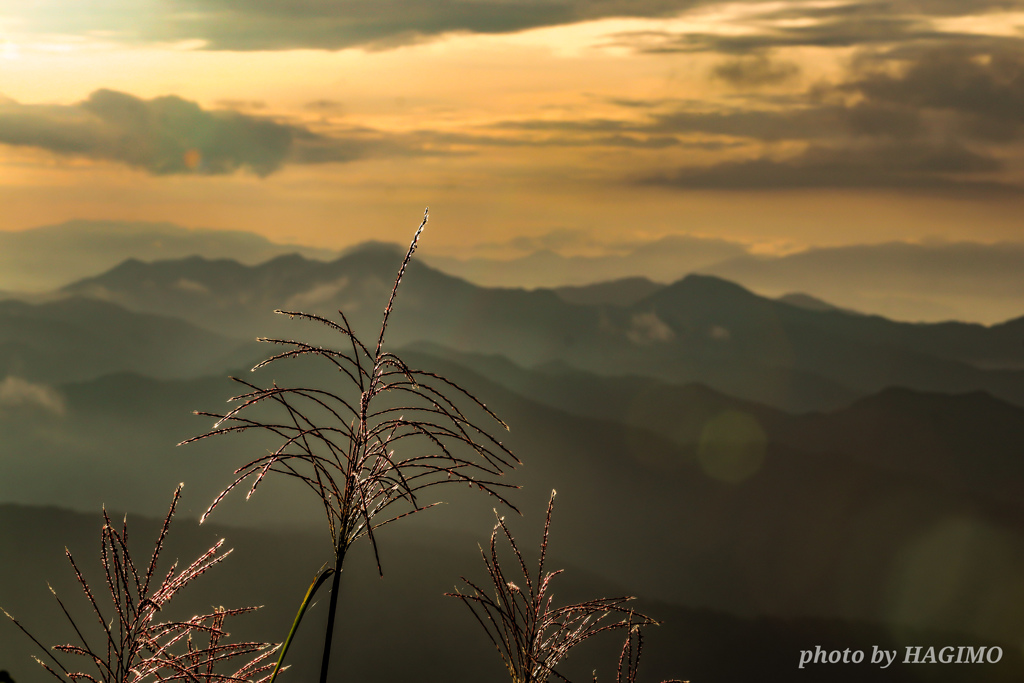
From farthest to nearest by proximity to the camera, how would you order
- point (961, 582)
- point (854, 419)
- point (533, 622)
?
point (854, 419), point (961, 582), point (533, 622)

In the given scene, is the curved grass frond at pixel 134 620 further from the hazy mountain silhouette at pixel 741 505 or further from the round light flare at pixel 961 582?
the round light flare at pixel 961 582

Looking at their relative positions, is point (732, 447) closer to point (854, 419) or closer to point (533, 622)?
point (854, 419)

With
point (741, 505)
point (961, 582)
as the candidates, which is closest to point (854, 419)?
point (741, 505)

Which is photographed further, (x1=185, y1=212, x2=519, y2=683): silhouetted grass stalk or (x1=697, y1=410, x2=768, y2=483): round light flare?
(x1=697, y1=410, x2=768, y2=483): round light flare

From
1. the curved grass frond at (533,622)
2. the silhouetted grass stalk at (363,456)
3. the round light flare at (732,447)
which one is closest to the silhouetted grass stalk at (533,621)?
the curved grass frond at (533,622)

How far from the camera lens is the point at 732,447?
26.6 meters

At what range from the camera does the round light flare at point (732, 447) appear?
23.7 meters

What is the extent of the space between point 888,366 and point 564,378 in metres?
9.79

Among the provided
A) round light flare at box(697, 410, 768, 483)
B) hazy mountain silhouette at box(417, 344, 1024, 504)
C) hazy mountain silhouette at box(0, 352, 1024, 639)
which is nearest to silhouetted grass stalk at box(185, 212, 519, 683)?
hazy mountain silhouette at box(0, 352, 1024, 639)

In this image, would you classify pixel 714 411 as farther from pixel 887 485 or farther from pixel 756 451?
pixel 887 485

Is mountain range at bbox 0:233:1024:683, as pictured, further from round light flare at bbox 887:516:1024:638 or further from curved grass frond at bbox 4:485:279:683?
curved grass frond at bbox 4:485:279:683

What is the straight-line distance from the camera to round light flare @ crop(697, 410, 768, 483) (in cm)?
2372

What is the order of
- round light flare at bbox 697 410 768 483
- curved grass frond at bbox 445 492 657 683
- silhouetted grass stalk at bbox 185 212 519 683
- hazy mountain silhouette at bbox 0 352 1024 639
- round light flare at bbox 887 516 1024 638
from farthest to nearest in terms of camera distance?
1. round light flare at bbox 697 410 768 483
2. hazy mountain silhouette at bbox 0 352 1024 639
3. round light flare at bbox 887 516 1024 638
4. curved grass frond at bbox 445 492 657 683
5. silhouetted grass stalk at bbox 185 212 519 683

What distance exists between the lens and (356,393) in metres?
1.31
